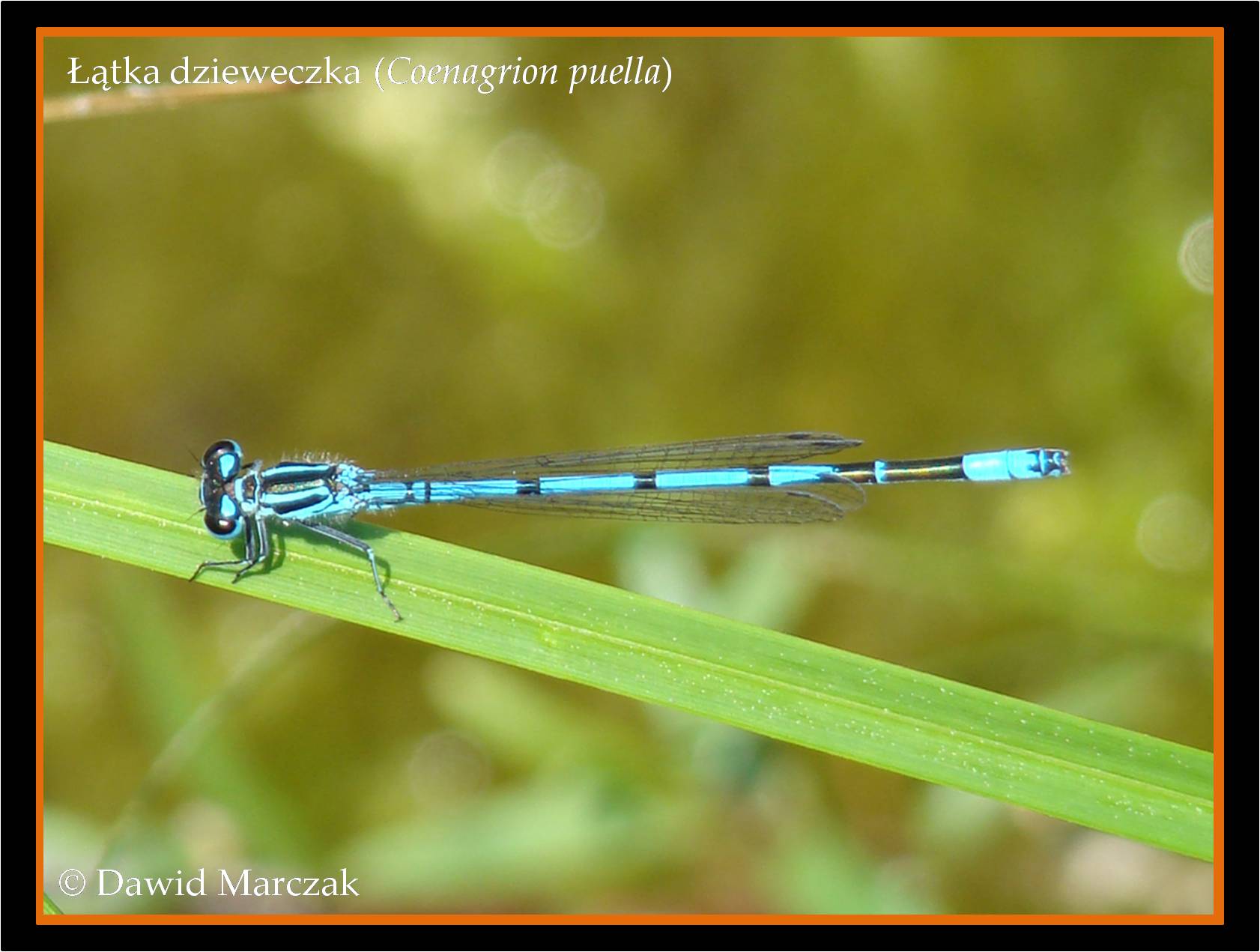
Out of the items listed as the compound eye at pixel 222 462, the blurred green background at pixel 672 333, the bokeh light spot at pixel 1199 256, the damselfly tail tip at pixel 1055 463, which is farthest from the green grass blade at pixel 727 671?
the bokeh light spot at pixel 1199 256

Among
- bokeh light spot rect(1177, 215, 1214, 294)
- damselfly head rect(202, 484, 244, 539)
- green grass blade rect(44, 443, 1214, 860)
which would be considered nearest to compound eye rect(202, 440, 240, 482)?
damselfly head rect(202, 484, 244, 539)

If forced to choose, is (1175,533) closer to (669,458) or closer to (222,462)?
(669,458)

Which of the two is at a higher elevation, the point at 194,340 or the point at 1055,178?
the point at 1055,178

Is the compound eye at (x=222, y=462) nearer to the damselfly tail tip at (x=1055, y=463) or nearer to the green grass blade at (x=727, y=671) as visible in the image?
the green grass blade at (x=727, y=671)

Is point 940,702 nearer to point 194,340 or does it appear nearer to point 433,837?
point 433,837

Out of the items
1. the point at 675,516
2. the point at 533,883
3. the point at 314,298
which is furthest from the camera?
the point at 314,298

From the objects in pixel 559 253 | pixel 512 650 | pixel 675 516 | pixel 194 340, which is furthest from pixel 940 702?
pixel 194 340

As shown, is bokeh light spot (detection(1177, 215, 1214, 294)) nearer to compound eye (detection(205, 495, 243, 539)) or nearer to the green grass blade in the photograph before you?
the green grass blade
